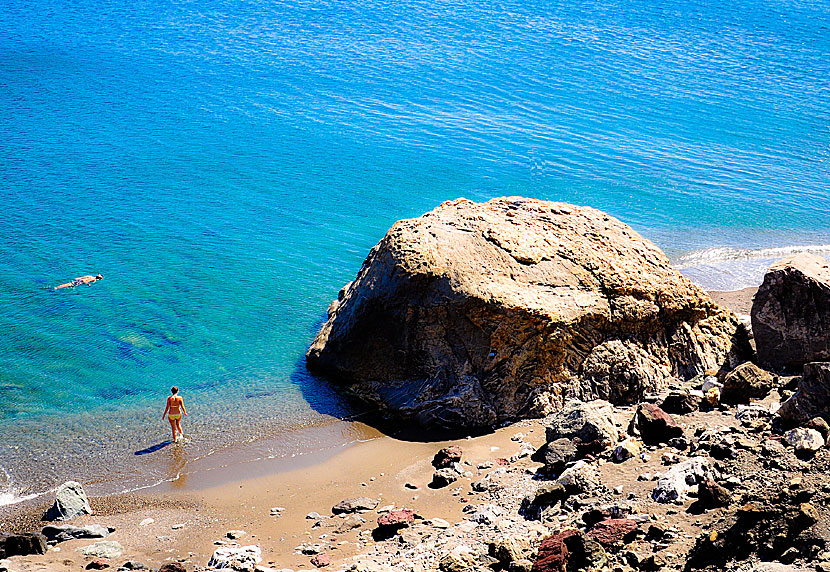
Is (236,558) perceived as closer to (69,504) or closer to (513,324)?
(69,504)

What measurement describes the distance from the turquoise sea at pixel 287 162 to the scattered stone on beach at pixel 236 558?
9.46 ft

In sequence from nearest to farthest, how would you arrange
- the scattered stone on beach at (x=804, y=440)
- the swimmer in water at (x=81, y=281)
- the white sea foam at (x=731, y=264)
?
1. the scattered stone on beach at (x=804, y=440)
2. the swimmer in water at (x=81, y=281)
3. the white sea foam at (x=731, y=264)

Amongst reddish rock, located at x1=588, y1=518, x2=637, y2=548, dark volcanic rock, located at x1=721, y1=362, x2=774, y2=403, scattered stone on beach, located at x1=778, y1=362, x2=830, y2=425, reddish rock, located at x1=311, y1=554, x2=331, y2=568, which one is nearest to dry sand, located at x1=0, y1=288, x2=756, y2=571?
reddish rock, located at x1=311, y1=554, x2=331, y2=568

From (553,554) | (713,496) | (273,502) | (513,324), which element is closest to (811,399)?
(713,496)

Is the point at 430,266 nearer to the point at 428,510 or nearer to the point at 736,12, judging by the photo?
the point at 428,510

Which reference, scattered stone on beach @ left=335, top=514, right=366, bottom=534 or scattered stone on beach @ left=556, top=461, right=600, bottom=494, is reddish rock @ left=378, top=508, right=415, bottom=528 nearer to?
scattered stone on beach @ left=335, top=514, right=366, bottom=534

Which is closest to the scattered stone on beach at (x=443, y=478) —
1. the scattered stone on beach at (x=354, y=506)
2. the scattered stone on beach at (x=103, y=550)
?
the scattered stone on beach at (x=354, y=506)

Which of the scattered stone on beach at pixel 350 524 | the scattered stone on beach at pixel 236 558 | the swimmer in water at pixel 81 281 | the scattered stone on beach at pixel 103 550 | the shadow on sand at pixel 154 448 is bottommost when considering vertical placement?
the scattered stone on beach at pixel 103 550

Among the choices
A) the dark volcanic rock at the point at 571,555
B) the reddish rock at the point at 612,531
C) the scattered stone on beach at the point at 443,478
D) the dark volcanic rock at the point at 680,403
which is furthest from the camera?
the dark volcanic rock at the point at 680,403

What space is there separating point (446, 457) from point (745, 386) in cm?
427

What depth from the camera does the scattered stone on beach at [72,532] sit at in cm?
1014

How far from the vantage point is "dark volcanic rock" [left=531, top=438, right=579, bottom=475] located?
1023 cm

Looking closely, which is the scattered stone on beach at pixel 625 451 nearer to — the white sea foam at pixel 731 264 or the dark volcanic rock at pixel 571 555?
the dark volcanic rock at pixel 571 555

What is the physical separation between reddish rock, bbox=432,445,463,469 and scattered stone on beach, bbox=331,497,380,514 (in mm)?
1139
